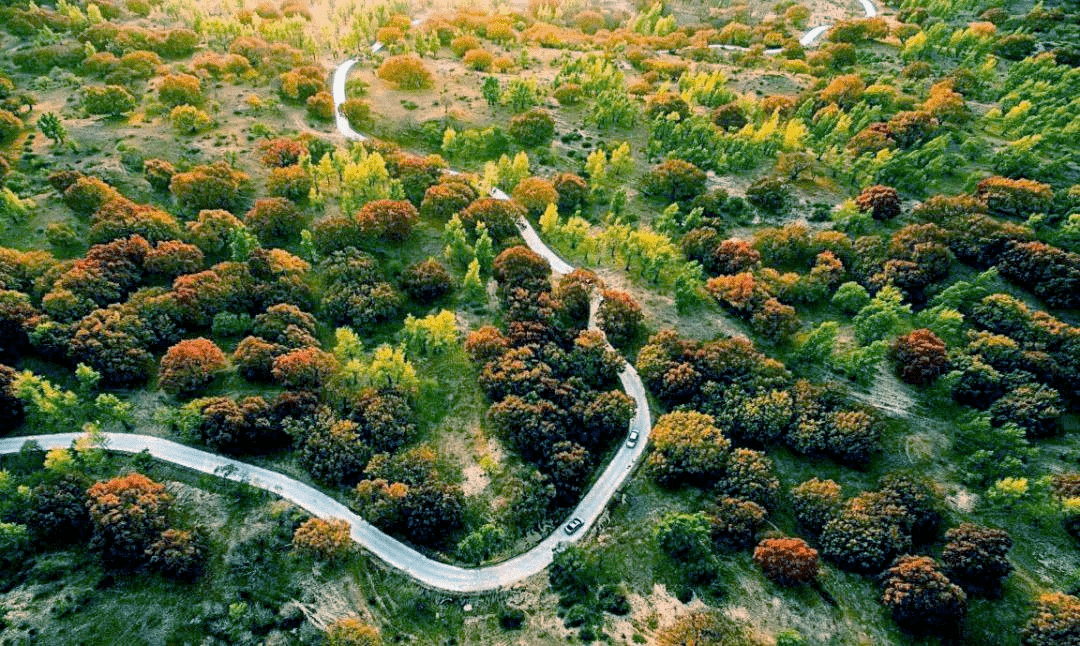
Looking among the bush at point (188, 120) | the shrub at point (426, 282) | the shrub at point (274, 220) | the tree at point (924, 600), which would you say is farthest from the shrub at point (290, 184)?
the tree at point (924, 600)

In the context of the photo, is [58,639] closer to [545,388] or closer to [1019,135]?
[545,388]

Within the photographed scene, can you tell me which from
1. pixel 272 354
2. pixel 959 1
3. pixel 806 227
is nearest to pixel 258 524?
pixel 272 354

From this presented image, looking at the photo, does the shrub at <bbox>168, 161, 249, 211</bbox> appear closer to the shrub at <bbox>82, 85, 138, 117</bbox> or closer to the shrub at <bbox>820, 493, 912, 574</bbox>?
the shrub at <bbox>82, 85, 138, 117</bbox>

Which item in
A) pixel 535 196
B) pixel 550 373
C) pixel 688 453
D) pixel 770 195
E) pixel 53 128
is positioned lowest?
pixel 688 453

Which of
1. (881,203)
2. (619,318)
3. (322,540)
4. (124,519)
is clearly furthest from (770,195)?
(124,519)

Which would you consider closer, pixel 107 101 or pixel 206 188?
pixel 206 188

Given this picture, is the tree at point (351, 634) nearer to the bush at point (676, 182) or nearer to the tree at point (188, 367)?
the tree at point (188, 367)

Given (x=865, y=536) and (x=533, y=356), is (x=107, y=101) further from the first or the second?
(x=865, y=536)
